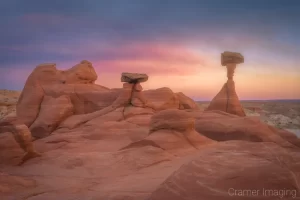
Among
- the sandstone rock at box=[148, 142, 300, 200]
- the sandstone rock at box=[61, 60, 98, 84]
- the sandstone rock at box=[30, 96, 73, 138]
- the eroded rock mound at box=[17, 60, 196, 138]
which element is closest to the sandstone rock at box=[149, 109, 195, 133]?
the eroded rock mound at box=[17, 60, 196, 138]

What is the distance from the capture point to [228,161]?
25.5 ft

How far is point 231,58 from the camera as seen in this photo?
2509 cm

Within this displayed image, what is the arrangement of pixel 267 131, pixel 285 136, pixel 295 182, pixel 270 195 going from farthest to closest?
pixel 285 136 → pixel 267 131 → pixel 295 182 → pixel 270 195

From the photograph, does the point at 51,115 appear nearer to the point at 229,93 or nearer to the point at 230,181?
the point at 229,93

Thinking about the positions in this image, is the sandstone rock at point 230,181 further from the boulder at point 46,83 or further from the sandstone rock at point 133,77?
the boulder at point 46,83

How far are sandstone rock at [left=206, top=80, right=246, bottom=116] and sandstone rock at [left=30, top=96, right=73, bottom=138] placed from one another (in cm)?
1146

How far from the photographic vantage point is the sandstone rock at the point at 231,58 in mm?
25062

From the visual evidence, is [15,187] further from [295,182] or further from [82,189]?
[295,182]

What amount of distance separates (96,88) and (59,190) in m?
13.8

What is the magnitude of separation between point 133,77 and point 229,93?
29.2 feet

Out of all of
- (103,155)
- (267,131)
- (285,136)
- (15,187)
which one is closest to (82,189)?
(15,187)

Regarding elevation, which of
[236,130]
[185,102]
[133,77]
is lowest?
[236,130]

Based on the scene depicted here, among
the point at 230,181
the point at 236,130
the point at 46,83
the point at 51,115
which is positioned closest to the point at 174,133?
the point at 236,130

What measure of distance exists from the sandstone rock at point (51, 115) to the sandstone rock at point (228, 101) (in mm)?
11465
